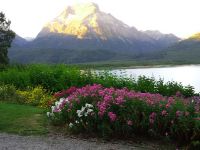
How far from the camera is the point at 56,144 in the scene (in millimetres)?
9484

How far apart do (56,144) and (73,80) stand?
9.05 metres

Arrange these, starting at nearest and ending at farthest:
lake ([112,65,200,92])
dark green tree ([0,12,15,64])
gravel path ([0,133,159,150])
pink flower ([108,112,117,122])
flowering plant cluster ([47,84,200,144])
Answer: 1. gravel path ([0,133,159,150])
2. flowering plant cluster ([47,84,200,144])
3. pink flower ([108,112,117,122])
4. lake ([112,65,200,92])
5. dark green tree ([0,12,15,64])

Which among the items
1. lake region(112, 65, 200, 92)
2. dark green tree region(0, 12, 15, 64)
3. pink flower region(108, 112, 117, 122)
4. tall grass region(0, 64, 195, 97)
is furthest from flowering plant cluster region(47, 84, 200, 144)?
dark green tree region(0, 12, 15, 64)

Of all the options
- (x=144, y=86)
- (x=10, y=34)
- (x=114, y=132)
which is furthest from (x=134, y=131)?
(x=10, y=34)

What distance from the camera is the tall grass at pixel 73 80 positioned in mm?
15820

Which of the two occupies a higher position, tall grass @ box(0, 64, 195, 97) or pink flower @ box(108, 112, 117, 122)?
tall grass @ box(0, 64, 195, 97)

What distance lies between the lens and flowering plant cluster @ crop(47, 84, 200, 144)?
30.9 feet

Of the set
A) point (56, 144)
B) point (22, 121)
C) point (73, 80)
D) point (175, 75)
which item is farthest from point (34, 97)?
point (175, 75)

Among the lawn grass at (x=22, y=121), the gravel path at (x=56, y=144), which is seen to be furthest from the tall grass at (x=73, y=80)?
the gravel path at (x=56, y=144)

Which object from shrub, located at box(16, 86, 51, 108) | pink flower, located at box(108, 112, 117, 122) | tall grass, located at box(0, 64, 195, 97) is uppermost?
tall grass, located at box(0, 64, 195, 97)

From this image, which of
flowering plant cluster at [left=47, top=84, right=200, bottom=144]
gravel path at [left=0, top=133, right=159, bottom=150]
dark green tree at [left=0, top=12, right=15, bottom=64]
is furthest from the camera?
dark green tree at [left=0, top=12, right=15, bottom=64]

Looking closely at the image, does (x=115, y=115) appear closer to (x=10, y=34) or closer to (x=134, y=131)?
(x=134, y=131)

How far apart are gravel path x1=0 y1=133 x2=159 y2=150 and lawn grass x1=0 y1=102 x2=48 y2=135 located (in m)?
0.74

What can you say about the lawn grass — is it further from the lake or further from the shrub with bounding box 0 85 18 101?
the lake
